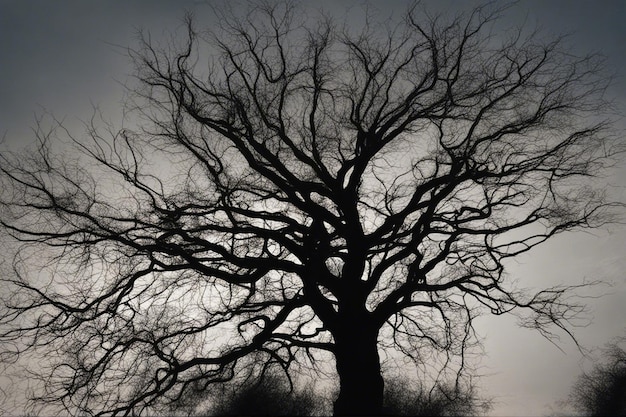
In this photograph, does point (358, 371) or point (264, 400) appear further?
point (264, 400)

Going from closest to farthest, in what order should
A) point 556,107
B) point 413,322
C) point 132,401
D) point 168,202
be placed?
point 132,401 → point 168,202 → point 556,107 → point 413,322

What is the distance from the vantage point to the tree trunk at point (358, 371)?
8586 millimetres

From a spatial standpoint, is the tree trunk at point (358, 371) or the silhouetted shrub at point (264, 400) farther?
the silhouetted shrub at point (264, 400)

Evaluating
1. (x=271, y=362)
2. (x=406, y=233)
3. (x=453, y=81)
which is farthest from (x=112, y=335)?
(x=453, y=81)

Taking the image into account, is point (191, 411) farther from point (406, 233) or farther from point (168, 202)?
point (406, 233)

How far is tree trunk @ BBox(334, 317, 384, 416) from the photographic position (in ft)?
28.2

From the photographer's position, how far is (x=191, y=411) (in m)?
9.72

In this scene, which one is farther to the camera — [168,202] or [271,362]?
[271,362]

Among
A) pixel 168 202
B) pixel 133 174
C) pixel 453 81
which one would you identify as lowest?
pixel 168 202

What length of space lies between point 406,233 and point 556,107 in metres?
3.87

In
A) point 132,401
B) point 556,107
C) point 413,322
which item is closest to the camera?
point 132,401

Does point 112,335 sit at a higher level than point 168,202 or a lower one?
lower

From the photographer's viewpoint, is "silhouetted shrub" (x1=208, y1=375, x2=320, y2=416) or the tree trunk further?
"silhouetted shrub" (x1=208, y1=375, x2=320, y2=416)

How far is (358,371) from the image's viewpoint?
8781mm
